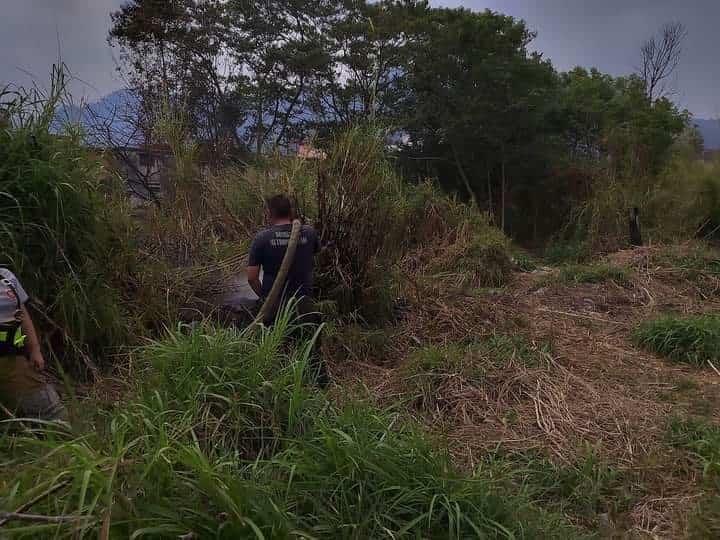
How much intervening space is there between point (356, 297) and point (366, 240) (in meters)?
0.51

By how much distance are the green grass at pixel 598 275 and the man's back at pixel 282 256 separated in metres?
4.55

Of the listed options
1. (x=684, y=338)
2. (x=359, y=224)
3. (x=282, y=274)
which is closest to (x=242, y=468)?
(x=282, y=274)

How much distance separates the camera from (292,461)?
1.93 m

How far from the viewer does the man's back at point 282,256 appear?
3457mm

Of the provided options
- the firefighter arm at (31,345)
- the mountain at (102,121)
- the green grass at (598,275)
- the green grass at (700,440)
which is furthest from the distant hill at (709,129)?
the firefighter arm at (31,345)

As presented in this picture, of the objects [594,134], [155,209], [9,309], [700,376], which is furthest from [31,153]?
[594,134]

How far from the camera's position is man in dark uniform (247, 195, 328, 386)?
11.3ft

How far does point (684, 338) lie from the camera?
4.45 meters

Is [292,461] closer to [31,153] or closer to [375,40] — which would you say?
[31,153]

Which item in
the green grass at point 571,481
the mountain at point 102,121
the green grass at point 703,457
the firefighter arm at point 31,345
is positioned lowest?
the green grass at point 571,481

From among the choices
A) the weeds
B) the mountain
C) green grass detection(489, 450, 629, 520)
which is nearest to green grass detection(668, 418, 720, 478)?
green grass detection(489, 450, 629, 520)

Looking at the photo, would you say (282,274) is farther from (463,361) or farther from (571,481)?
(571,481)

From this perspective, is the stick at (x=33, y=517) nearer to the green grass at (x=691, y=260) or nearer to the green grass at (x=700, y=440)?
the green grass at (x=700, y=440)

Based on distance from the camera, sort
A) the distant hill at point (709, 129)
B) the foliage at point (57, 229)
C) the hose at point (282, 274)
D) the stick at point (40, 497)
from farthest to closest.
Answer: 1. the distant hill at point (709, 129)
2. the hose at point (282, 274)
3. the foliage at point (57, 229)
4. the stick at point (40, 497)
